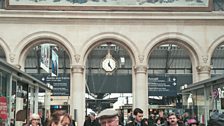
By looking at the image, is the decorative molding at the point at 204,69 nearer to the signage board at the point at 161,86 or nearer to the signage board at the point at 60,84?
the signage board at the point at 161,86

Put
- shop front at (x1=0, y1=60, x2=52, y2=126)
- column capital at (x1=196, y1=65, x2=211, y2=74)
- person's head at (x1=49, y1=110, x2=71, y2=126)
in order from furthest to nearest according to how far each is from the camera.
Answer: column capital at (x1=196, y1=65, x2=211, y2=74) → shop front at (x1=0, y1=60, x2=52, y2=126) → person's head at (x1=49, y1=110, x2=71, y2=126)

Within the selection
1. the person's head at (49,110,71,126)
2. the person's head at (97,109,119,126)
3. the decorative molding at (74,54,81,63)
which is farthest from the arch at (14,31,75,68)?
the person's head at (97,109,119,126)

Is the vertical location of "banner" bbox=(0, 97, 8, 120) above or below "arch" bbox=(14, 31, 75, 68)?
below

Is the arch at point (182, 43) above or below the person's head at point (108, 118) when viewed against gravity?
above

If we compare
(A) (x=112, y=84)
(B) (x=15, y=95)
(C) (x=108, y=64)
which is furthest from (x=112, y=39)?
(B) (x=15, y=95)

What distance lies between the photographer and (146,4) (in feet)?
77.5

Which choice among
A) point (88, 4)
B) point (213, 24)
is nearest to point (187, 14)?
point (213, 24)

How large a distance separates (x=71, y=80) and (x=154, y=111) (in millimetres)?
8828

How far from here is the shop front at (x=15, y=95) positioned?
32.1ft

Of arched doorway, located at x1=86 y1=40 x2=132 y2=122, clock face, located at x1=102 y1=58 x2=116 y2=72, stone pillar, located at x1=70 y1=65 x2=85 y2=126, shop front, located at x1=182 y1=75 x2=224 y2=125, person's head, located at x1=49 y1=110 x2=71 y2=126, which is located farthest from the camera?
arched doorway, located at x1=86 y1=40 x2=132 y2=122

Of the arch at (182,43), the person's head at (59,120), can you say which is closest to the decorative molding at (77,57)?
the arch at (182,43)

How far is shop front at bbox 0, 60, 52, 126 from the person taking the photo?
9791mm

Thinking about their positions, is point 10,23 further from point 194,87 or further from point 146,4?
point 194,87

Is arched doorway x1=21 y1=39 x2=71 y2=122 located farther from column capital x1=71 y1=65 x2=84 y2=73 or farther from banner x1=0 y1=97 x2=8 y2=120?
banner x1=0 y1=97 x2=8 y2=120
